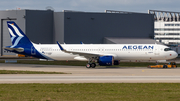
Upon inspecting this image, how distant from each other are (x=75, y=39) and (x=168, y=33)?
350ft

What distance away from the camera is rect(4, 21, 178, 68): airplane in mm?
41375

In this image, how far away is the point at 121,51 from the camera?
42594mm

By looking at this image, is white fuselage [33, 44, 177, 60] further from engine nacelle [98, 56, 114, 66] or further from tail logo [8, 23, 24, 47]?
tail logo [8, 23, 24, 47]

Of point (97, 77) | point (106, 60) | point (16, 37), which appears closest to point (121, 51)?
point (106, 60)

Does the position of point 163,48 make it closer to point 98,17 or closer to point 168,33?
point 98,17

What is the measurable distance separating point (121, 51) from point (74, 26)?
40191 millimetres

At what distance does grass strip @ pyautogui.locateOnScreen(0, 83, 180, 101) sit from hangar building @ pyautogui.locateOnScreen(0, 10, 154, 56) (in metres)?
61.8

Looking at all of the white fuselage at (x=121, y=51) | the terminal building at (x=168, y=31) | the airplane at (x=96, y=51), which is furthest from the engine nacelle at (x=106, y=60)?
the terminal building at (x=168, y=31)

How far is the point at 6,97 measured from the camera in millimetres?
15102

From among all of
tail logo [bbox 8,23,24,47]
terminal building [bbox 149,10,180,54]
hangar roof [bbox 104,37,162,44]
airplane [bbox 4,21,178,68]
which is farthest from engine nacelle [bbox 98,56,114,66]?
terminal building [bbox 149,10,180,54]

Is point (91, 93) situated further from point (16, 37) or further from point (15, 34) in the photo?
point (15, 34)

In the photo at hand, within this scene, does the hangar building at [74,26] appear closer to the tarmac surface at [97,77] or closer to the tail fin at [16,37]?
the tail fin at [16,37]

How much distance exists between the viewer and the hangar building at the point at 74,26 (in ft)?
263

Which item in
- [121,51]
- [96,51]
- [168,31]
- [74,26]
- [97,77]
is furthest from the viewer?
[168,31]
